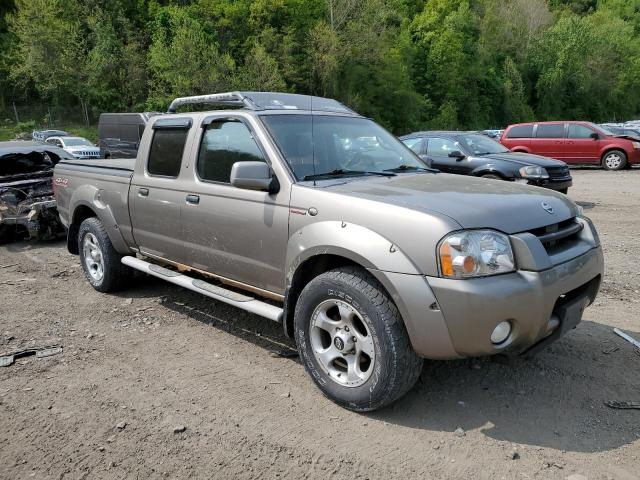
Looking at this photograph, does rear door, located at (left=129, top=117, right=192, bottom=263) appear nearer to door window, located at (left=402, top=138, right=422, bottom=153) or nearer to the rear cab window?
the rear cab window

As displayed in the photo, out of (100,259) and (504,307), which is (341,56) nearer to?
(100,259)

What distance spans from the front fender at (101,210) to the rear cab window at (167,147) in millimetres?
846

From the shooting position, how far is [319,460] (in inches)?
115

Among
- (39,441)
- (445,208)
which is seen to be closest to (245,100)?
(445,208)

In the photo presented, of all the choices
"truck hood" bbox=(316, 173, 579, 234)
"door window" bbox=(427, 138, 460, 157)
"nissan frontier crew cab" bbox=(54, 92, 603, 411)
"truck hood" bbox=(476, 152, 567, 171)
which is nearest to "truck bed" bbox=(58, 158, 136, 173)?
"nissan frontier crew cab" bbox=(54, 92, 603, 411)

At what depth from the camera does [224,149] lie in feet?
14.1

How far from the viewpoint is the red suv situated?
727 inches

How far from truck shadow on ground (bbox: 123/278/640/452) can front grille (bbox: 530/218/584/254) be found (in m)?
0.76

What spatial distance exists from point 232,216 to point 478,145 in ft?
29.2

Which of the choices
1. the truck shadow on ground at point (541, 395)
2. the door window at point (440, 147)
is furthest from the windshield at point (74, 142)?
the truck shadow on ground at point (541, 395)

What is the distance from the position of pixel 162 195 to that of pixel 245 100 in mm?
1144

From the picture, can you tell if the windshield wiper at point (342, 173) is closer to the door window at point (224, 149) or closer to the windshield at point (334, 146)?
the windshield at point (334, 146)

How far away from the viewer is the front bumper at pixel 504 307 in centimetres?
283

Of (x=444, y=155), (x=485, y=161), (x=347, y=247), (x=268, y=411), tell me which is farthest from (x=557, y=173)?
(x=268, y=411)
